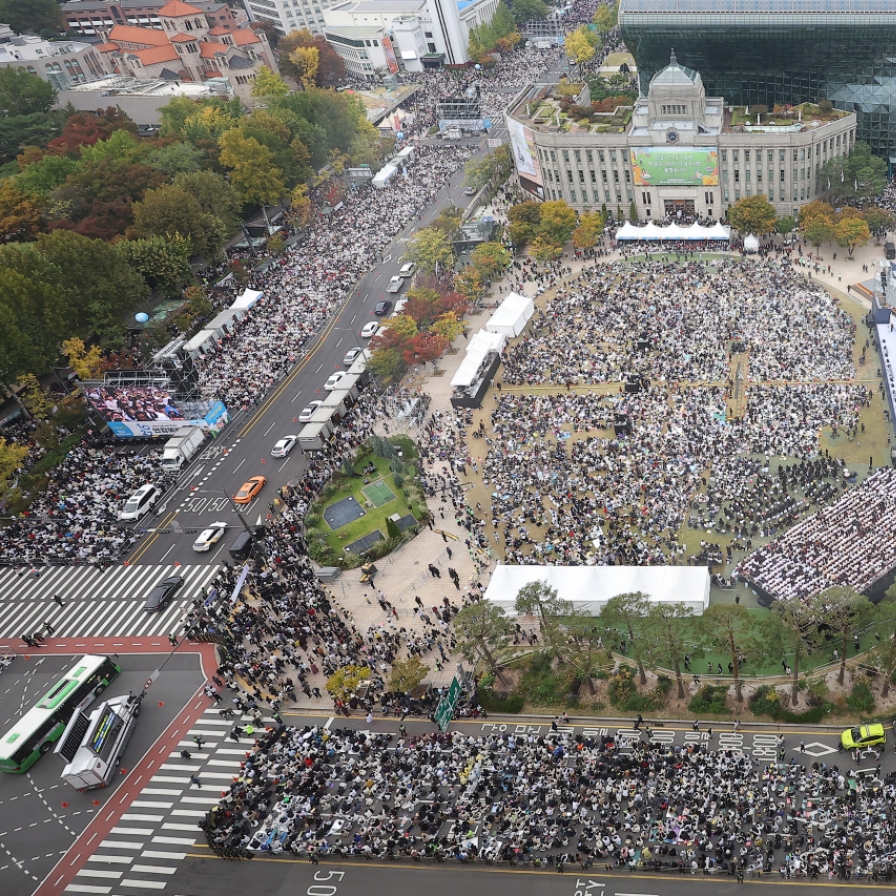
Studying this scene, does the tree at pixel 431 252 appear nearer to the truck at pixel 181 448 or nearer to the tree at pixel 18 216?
the truck at pixel 181 448

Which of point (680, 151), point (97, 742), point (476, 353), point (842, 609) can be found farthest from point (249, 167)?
point (842, 609)

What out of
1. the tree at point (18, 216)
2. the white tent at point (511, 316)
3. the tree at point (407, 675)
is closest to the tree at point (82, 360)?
the tree at point (18, 216)

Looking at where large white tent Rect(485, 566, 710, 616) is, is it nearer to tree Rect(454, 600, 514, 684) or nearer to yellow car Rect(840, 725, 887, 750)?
tree Rect(454, 600, 514, 684)

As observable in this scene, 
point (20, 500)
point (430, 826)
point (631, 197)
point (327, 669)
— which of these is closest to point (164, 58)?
point (631, 197)

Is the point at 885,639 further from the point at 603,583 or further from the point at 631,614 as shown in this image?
the point at 603,583

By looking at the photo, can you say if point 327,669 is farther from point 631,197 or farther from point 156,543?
point 631,197
